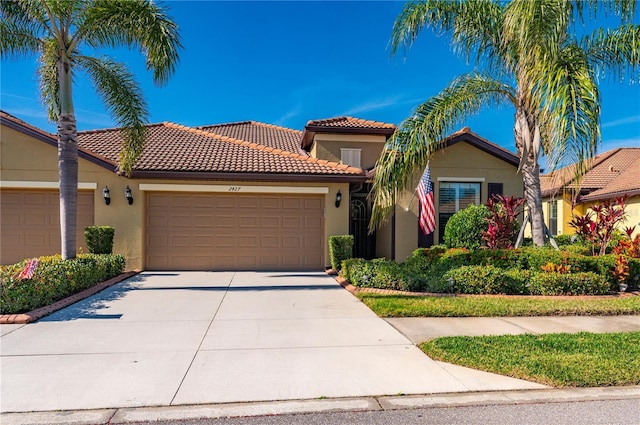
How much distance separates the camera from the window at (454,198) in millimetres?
14273

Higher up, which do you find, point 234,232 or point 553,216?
point 553,216

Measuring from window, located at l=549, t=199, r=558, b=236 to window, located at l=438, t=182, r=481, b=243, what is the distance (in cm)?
777

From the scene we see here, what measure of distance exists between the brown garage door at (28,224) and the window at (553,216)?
19746 millimetres

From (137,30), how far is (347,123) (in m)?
7.87

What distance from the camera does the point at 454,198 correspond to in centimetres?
1436

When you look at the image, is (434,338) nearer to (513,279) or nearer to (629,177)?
(513,279)

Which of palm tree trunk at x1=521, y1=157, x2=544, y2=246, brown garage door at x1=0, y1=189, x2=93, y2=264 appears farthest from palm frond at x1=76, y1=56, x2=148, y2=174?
palm tree trunk at x1=521, y1=157, x2=544, y2=246

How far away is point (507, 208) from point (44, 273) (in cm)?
1074

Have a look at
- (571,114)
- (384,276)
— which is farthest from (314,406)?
(571,114)

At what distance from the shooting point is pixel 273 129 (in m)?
21.5

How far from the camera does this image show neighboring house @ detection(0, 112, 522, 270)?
12.3 meters

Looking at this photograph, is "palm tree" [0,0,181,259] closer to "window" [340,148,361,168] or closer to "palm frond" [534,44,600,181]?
"window" [340,148,361,168]

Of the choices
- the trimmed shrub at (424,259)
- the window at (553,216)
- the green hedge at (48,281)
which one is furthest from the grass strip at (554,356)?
the window at (553,216)

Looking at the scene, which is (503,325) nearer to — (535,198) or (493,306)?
(493,306)
